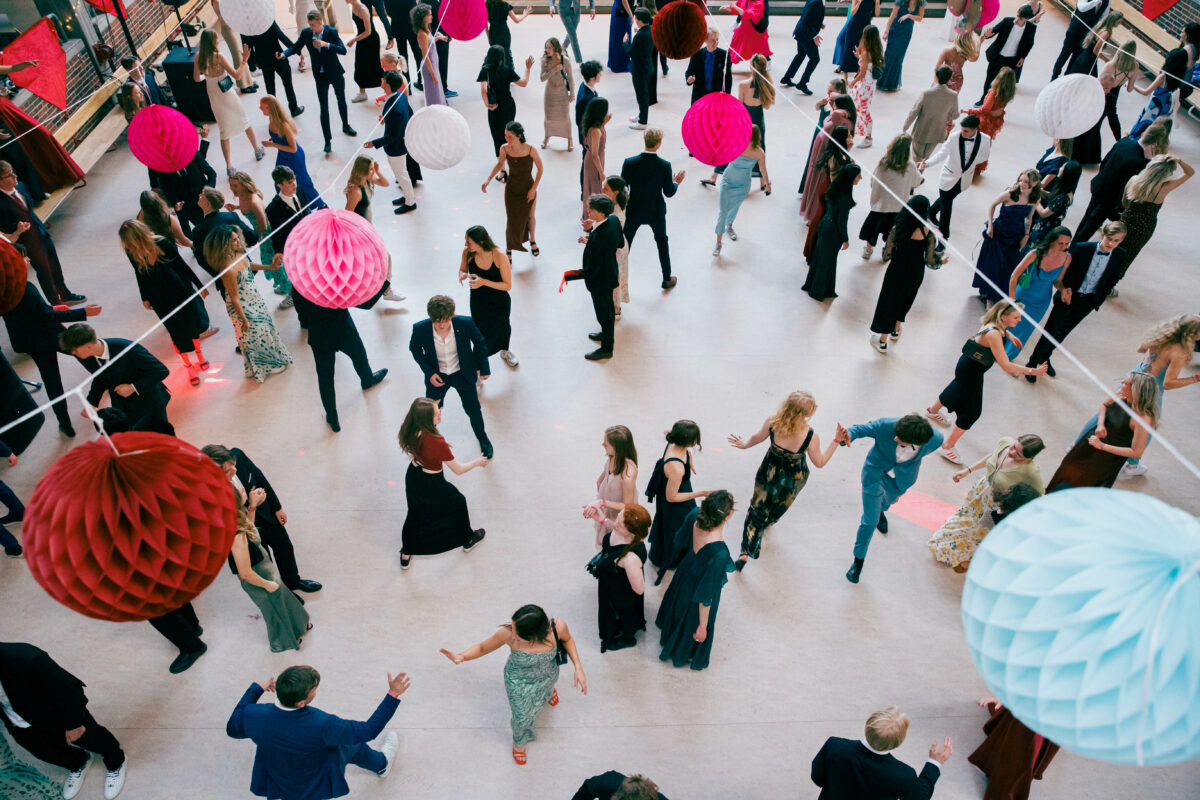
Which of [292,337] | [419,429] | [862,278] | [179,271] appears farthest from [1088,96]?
[179,271]

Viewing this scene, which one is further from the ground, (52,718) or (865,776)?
(865,776)

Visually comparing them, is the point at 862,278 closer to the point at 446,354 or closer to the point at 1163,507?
the point at 446,354

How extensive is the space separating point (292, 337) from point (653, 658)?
3964 millimetres

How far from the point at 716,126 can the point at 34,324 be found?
14.8 feet

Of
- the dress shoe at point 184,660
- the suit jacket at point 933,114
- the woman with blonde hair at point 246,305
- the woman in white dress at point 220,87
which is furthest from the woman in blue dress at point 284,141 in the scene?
the suit jacket at point 933,114

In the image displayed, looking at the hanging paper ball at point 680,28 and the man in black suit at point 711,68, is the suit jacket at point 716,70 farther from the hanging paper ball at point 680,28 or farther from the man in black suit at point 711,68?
the hanging paper ball at point 680,28

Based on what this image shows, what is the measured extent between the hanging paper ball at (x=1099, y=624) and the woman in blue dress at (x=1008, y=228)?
445 cm

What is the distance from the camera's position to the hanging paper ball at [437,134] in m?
4.82

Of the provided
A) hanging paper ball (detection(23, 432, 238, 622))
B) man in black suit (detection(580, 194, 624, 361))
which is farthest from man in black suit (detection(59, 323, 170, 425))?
man in black suit (detection(580, 194, 624, 361))

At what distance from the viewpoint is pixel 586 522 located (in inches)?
191

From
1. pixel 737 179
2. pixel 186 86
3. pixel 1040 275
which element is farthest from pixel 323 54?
pixel 1040 275

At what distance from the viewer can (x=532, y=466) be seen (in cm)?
521

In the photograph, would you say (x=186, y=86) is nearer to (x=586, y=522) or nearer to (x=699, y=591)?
(x=586, y=522)

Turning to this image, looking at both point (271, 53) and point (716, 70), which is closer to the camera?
point (716, 70)
